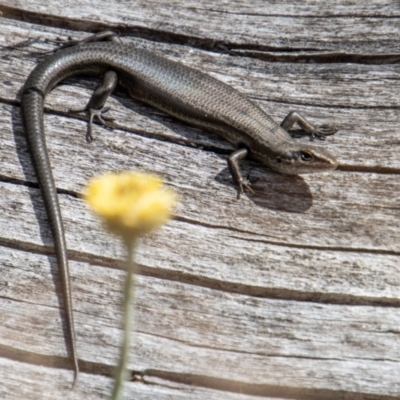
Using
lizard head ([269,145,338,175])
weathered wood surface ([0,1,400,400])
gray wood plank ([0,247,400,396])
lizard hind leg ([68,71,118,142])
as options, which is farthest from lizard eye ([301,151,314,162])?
lizard hind leg ([68,71,118,142])

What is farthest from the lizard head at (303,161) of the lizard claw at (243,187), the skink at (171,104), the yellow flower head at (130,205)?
the yellow flower head at (130,205)

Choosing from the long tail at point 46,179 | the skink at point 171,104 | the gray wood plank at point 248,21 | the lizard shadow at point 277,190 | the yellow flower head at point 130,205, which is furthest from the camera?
the gray wood plank at point 248,21

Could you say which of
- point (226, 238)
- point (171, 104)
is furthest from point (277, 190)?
point (171, 104)

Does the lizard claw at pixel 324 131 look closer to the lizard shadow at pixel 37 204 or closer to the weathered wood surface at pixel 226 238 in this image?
the weathered wood surface at pixel 226 238

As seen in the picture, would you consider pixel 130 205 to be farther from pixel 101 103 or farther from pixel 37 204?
pixel 101 103

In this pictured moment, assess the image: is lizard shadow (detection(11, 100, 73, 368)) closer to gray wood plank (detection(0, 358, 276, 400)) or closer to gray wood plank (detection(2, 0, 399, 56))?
gray wood plank (detection(0, 358, 276, 400))
